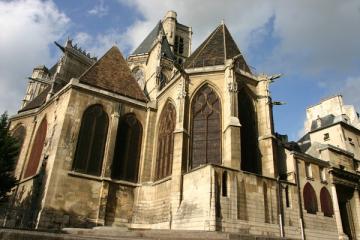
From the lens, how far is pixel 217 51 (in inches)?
746

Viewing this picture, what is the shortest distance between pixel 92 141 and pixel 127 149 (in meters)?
1.96

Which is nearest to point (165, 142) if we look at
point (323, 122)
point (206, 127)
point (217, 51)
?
point (206, 127)

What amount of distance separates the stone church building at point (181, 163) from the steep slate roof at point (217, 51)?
11 cm

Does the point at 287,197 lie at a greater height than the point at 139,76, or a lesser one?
lesser

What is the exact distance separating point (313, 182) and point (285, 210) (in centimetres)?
381

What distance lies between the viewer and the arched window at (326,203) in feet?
56.5

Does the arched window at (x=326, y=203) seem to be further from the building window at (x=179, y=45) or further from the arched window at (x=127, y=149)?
the building window at (x=179, y=45)

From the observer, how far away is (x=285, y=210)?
1463cm

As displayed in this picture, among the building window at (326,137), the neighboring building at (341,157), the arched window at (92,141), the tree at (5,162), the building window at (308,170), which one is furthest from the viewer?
the building window at (326,137)

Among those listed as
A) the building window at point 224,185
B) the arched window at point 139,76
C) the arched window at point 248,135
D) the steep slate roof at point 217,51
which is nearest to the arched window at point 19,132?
the arched window at point 139,76

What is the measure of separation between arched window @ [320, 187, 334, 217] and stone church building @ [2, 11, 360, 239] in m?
0.07

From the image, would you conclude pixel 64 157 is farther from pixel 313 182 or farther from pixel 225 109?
pixel 313 182

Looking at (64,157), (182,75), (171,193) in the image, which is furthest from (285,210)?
(64,157)

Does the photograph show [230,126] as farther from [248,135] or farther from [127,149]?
[127,149]
